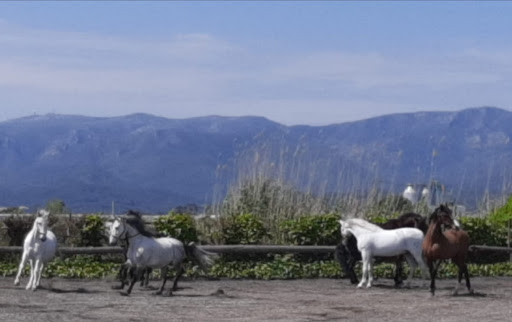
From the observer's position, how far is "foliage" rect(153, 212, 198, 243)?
2666 centimetres

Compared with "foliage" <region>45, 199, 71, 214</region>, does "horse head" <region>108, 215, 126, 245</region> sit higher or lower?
lower

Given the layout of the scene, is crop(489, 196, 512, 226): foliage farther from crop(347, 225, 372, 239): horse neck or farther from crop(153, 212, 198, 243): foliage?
crop(153, 212, 198, 243): foliage

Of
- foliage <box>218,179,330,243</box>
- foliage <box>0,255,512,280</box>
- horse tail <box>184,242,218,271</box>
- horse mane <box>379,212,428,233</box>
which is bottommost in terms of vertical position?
foliage <box>0,255,512,280</box>

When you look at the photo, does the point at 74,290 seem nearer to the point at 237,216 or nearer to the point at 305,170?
the point at 237,216

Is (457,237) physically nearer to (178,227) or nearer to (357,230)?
(357,230)

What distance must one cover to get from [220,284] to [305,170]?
12276mm

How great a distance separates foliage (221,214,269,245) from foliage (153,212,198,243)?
2.14ft

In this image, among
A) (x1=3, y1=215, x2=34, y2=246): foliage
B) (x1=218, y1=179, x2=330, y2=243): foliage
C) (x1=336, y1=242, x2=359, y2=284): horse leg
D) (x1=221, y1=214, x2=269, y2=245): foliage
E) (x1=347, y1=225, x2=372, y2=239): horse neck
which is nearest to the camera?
(x1=347, y1=225, x2=372, y2=239): horse neck

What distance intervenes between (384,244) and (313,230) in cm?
399

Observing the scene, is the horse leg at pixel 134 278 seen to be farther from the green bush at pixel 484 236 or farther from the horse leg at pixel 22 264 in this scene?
the green bush at pixel 484 236

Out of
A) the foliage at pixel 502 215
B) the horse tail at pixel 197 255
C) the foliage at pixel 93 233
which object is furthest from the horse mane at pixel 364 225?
the foliage at pixel 502 215

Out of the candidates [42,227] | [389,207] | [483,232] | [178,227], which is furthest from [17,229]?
[483,232]

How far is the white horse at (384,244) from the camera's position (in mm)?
23531

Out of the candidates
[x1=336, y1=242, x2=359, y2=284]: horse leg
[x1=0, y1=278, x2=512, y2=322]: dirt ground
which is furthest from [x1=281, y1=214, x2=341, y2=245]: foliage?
[x1=336, y1=242, x2=359, y2=284]: horse leg
